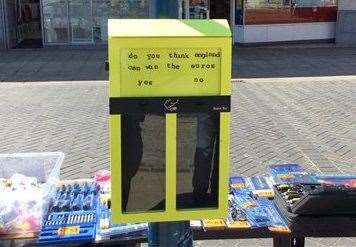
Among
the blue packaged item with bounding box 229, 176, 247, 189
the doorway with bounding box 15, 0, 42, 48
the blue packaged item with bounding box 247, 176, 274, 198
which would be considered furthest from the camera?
the doorway with bounding box 15, 0, 42, 48

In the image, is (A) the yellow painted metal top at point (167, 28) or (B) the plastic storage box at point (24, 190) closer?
(A) the yellow painted metal top at point (167, 28)

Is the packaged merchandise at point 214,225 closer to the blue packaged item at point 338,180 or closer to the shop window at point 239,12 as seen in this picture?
the blue packaged item at point 338,180

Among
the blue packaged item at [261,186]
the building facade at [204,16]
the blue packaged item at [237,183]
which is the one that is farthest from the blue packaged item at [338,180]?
the building facade at [204,16]

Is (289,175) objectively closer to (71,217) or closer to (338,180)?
(338,180)

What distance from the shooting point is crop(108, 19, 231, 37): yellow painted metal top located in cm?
196

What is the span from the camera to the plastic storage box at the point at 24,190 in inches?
105

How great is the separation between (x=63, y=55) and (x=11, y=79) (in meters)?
3.55

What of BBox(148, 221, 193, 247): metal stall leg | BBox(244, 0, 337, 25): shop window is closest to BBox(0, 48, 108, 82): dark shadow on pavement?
BBox(244, 0, 337, 25): shop window

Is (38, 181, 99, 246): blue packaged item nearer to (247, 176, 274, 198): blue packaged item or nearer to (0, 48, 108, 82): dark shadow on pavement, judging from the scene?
(247, 176, 274, 198): blue packaged item

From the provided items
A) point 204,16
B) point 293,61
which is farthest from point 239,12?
point 293,61

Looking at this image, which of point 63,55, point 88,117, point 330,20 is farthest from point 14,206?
point 330,20

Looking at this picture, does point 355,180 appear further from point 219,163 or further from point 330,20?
point 330,20

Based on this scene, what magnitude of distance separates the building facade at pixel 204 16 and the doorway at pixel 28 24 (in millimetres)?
596

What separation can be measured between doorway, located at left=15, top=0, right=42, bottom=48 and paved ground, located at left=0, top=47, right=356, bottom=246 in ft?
12.6
